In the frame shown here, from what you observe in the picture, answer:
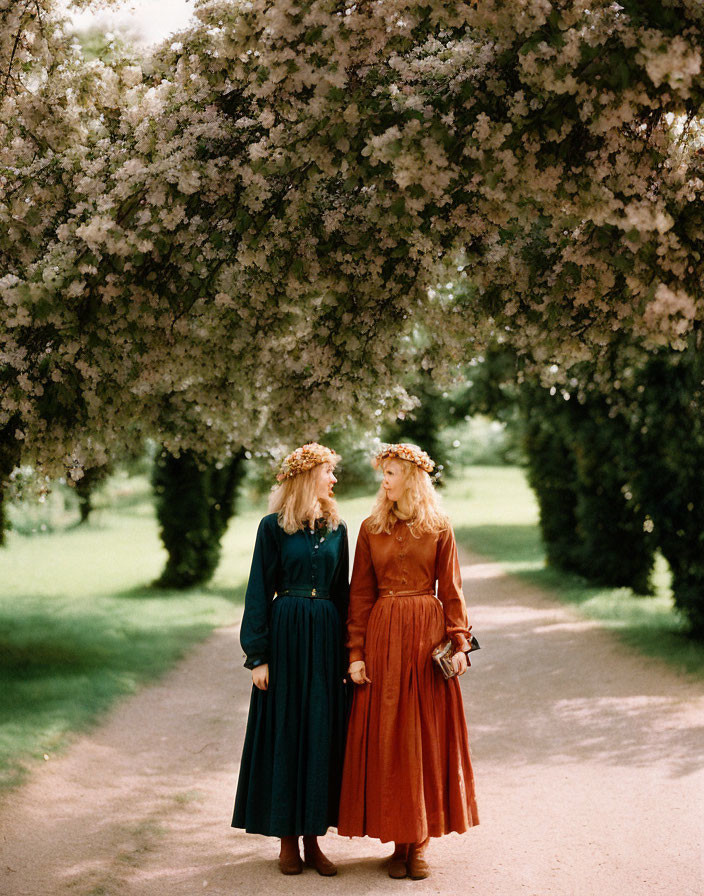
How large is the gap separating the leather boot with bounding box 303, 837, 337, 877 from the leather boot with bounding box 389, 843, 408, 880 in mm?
314

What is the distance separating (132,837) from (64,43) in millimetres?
5169

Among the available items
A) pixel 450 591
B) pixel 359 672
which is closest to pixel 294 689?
pixel 359 672

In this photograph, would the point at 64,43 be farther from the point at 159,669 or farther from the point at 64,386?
the point at 159,669

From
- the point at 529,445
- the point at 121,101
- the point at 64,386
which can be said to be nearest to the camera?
the point at 64,386

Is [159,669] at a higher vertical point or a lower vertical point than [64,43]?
lower

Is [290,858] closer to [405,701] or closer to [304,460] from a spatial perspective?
[405,701]

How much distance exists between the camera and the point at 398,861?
500 centimetres

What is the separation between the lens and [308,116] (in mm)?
4422

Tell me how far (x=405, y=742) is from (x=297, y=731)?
60 cm

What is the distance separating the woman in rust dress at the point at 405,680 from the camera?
4.82 meters

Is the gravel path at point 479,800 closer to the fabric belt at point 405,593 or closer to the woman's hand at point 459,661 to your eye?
the woman's hand at point 459,661

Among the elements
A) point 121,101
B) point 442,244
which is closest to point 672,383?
point 442,244

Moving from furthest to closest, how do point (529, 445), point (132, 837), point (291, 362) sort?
point (529, 445)
point (291, 362)
point (132, 837)

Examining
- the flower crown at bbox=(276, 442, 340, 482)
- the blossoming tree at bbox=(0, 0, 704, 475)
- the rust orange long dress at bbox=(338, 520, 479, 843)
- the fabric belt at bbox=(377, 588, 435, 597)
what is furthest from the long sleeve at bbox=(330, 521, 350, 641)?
the blossoming tree at bbox=(0, 0, 704, 475)
